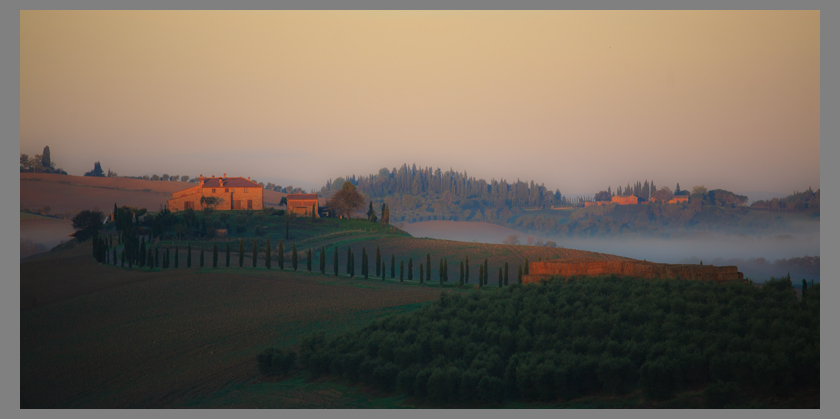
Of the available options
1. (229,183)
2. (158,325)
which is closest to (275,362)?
(158,325)

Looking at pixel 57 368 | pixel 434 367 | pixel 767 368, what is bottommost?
pixel 57 368

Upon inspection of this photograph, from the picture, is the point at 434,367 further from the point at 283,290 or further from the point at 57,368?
the point at 283,290

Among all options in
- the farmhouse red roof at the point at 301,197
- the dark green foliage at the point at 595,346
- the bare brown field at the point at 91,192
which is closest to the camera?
A: the dark green foliage at the point at 595,346

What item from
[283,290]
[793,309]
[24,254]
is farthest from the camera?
[283,290]

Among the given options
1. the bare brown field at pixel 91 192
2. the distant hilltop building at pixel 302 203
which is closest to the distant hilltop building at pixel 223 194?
the bare brown field at pixel 91 192

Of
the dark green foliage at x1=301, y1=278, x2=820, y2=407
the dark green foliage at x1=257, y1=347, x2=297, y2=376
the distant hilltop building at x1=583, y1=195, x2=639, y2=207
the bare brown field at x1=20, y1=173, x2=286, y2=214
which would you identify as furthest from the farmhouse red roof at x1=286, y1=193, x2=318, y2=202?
the dark green foliage at x1=257, y1=347, x2=297, y2=376

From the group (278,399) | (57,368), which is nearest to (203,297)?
(57,368)

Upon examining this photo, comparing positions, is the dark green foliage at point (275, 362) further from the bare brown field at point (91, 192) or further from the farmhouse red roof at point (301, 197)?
the farmhouse red roof at point (301, 197)

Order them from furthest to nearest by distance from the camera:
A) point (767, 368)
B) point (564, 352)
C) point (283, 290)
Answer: point (283, 290)
point (564, 352)
point (767, 368)
